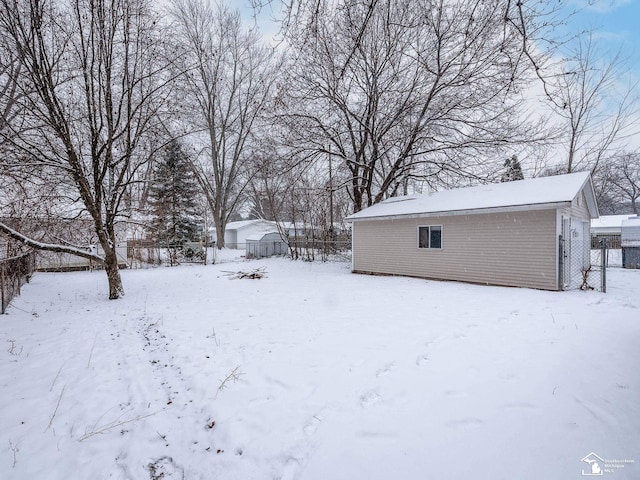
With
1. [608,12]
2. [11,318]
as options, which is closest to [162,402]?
[11,318]

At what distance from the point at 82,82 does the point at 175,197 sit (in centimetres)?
1131

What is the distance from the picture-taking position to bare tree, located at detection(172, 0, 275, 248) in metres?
17.1

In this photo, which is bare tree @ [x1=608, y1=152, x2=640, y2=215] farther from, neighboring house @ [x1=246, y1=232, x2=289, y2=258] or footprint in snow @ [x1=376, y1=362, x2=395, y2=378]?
A: footprint in snow @ [x1=376, y1=362, x2=395, y2=378]

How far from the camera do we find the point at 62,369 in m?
3.61

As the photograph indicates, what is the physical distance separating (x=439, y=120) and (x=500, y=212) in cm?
565

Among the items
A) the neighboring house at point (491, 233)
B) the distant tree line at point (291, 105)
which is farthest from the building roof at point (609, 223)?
the neighboring house at point (491, 233)

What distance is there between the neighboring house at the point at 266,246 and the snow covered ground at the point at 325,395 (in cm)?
1566

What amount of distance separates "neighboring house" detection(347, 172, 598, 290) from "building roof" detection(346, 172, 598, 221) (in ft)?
0.07

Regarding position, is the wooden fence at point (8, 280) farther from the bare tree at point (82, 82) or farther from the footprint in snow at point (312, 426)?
the footprint in snow at point (312, 426)

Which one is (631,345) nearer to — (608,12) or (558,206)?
(608,12)

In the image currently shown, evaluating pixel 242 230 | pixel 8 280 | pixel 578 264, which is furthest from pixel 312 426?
pixel 242 230

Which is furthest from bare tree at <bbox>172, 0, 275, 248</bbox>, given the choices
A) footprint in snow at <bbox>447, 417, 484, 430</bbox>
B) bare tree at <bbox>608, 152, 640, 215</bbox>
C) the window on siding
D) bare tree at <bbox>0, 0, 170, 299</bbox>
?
bare tree at <bbox>608, 152, 640, 215</bbox>

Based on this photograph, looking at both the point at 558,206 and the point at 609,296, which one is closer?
the point at 609,296

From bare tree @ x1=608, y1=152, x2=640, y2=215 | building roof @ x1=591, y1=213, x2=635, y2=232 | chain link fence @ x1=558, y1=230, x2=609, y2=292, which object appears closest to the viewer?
chain link fence @ x1=558, y1=230, x2=609, y2=292
